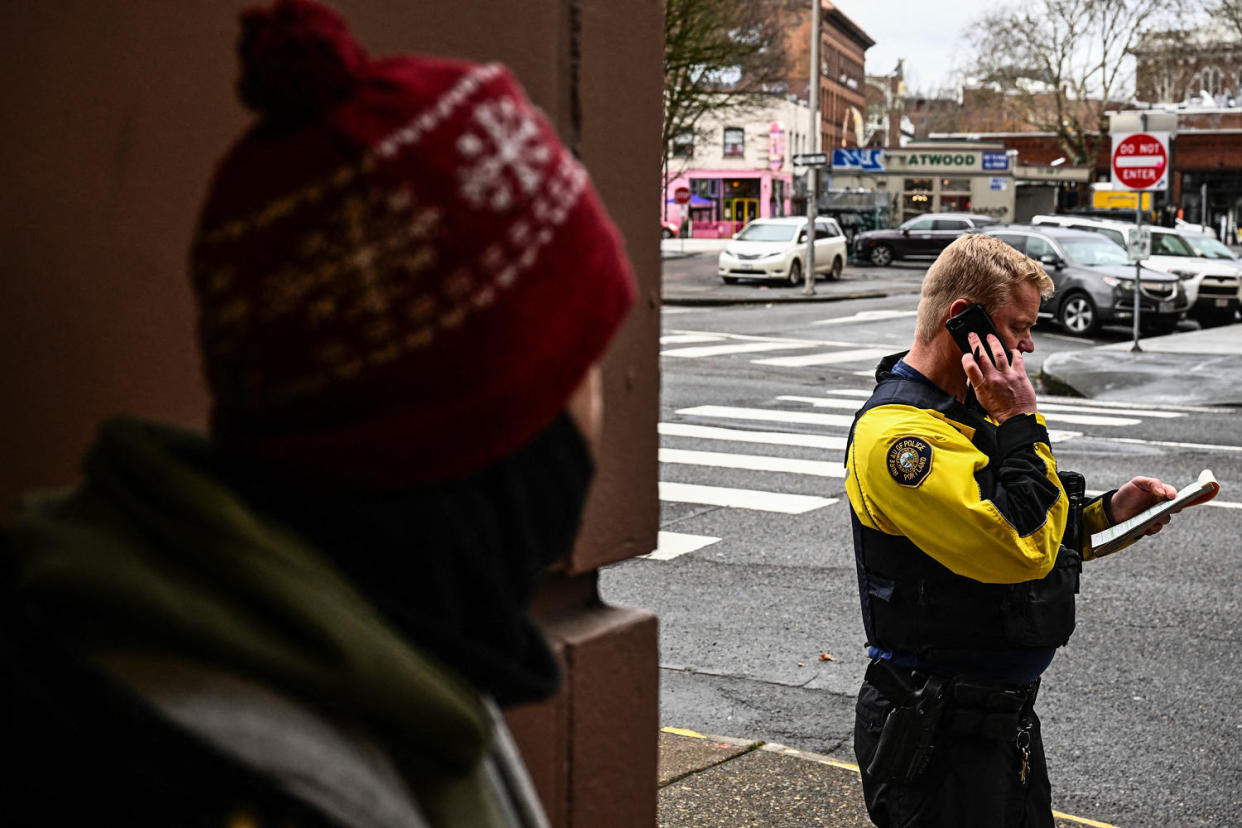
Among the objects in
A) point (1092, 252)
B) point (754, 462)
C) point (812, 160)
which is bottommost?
point (754, 462)

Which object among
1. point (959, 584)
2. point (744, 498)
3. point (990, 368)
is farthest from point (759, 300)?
point (959, 584)

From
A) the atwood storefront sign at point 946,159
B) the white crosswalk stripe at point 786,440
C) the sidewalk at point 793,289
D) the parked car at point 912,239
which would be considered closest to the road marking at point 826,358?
the white crosswalk stripe at point 786,440

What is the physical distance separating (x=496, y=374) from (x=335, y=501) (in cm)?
15

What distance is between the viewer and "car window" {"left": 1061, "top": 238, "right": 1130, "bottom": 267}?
79.6ft

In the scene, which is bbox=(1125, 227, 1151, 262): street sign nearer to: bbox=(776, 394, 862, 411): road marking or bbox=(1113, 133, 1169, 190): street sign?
bbox=(1113, 133, 1169, 190): street sign

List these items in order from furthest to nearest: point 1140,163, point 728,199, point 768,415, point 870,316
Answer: point 728,199
point 870,316
point 1140,163
point 768,415

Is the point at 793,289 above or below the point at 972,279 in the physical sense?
below

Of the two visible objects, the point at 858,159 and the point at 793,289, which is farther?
the point at 858,159

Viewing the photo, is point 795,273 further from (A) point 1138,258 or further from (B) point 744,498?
(B) point 744,498

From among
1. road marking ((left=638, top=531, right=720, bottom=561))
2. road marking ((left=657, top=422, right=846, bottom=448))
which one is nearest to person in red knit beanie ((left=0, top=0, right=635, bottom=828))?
road marking ((left=638, top=531, right=720, bottom=561))

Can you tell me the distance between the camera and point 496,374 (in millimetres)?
1017

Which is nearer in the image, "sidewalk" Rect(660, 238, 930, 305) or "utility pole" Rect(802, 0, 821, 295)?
"sidewalk" Rect(660, 238, 930, 305)

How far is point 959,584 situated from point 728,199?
263 ft

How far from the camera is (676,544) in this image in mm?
8234
